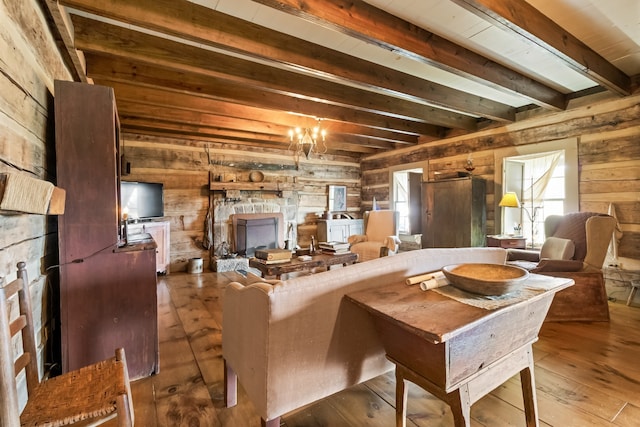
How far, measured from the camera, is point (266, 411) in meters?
1.22

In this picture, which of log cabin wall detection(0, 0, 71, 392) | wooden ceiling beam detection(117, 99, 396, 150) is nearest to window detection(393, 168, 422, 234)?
wooden ceiling beam detection(117, 99, 396, 150)

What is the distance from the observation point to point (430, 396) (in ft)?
→ 5.77

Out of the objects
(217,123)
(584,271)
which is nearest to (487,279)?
(584,271)

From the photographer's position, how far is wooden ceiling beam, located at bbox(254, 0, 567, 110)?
1784 mm

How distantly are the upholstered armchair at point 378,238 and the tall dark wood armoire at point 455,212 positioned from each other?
22.0 inches

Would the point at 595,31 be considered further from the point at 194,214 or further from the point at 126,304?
the point at 194,214

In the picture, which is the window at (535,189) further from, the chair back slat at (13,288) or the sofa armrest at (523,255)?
the chair back slat at (13,288)

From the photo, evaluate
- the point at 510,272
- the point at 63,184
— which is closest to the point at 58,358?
the point at 63,184

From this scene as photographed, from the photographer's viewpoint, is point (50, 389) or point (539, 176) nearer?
point (50, 389)

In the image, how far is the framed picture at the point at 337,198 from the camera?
664 centimetres

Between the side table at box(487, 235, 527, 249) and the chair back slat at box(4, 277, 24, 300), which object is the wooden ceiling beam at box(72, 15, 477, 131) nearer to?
the chair back slat at box(4, 277, 24, 300)

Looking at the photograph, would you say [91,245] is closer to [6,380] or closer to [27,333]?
[27,333]

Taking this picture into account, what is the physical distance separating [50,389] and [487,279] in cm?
183

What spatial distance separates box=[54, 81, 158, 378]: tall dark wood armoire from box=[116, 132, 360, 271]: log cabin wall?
Answer: 3.27 metres
